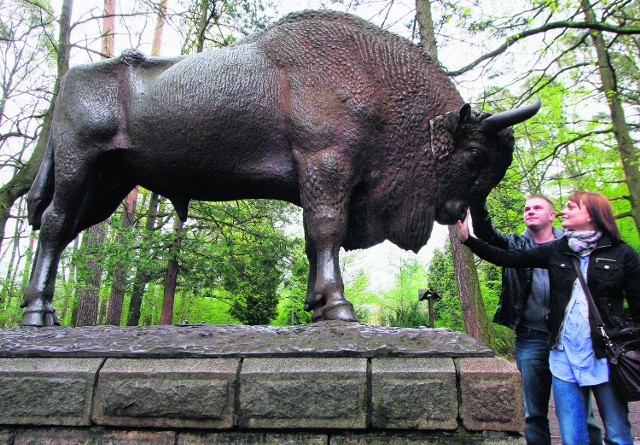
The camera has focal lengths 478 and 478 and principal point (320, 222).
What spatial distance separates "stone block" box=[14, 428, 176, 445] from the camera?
7.36 ft

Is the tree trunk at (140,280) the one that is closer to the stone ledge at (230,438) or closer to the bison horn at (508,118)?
the stone ledge at (230,438)

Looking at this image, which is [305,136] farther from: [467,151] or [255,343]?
[255,343]

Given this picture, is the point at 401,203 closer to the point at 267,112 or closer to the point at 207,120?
the point at 267,112

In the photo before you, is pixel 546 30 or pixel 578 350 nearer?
pixel 578 350

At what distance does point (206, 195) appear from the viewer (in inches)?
129

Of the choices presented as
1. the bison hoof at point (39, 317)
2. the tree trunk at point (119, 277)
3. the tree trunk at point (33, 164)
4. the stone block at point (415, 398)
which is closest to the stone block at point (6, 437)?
the bison hoof at point (39, 317)

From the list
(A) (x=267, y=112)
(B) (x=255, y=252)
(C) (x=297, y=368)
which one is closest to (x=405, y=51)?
(A) (x=267, y=112)

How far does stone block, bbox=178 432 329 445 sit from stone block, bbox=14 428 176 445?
10cm

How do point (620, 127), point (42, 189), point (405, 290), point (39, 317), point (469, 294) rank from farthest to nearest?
point (405, 290), point (620, 127), point (469, 294), point (42, 189), point (39, 317)

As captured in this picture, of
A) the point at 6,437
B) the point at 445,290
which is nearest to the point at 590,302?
the point at 6,437

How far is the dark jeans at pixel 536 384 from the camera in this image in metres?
3.42

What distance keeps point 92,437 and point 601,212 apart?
10.1 feet

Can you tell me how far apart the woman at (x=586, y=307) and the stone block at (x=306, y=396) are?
140 centimetres

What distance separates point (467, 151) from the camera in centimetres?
289
